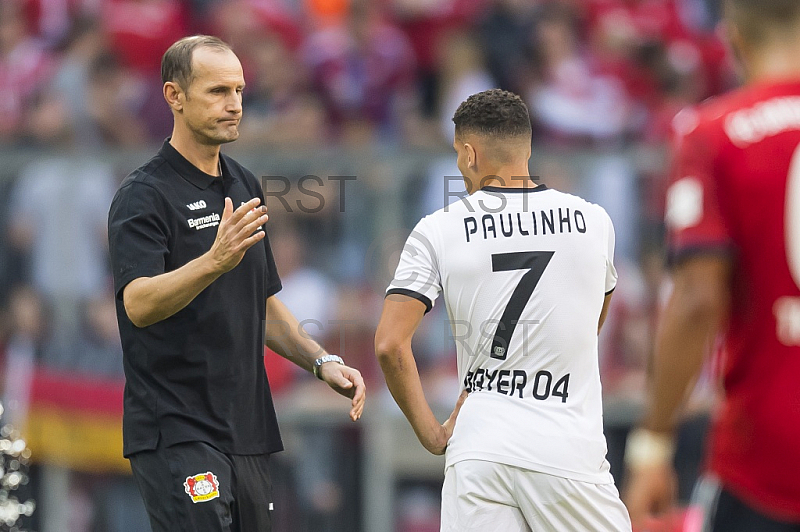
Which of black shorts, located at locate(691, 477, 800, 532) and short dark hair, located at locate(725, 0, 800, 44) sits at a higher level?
short dark hair, located at locate(725, 0, 800, 44)

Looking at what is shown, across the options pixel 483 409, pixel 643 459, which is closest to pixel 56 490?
pixel 483 409

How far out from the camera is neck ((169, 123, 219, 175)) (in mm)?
5148

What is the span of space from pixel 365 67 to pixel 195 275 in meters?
6.25

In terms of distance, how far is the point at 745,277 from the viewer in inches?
119

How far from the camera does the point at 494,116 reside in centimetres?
496

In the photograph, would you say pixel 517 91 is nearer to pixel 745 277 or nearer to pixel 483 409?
pixel 483 409

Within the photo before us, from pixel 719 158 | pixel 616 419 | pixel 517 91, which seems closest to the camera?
pixel 719 158

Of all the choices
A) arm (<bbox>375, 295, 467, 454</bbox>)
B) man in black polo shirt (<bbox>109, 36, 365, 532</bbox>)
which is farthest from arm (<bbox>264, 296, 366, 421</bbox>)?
arm (<bbox>375, 295, 467, 454</bbox>)

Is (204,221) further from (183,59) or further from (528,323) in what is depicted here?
(528,323)

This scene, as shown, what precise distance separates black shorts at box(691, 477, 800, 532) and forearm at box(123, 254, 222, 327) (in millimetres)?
2179

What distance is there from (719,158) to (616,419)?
19.2ft

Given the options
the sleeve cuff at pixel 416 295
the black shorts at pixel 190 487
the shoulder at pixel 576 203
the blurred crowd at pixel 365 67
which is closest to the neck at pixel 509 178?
the shoulder at pixel 576 203

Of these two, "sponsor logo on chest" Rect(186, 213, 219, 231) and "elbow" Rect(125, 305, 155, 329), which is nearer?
"elbow" Rect(125, 305, 155, 329)

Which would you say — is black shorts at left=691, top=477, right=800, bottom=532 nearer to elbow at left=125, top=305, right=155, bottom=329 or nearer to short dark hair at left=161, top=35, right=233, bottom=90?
elbow at left=125, top=305, right=155, bottom=329
